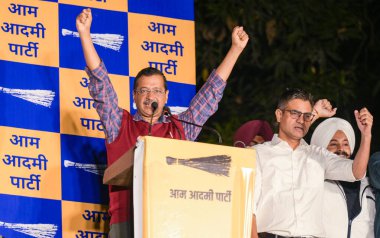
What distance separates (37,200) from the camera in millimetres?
7133

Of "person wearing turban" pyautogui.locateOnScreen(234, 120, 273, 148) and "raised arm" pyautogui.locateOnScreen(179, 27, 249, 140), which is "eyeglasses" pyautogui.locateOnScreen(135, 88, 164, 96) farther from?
"person wearing turban" pyautogui.locateOnScreen(234, 120, 273, 148)

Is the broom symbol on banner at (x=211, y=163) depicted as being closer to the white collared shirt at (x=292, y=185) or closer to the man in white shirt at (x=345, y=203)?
the white collared shirt at (x=292, y=185)

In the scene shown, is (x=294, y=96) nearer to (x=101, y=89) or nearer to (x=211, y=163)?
(x=101, y=89)

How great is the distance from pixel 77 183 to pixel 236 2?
4162 mm

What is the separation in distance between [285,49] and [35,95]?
4345 millimetres

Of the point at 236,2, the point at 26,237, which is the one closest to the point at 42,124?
the point at 26,237

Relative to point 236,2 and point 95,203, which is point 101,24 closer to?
point 95,203

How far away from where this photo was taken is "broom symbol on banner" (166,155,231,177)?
18.3 ft

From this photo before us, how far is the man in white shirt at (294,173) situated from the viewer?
6.49m

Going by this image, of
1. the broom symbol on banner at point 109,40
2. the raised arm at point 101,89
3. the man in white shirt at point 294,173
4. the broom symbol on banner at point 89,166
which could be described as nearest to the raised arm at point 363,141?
the man in white shirt at point 294,173

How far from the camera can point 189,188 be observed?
558 centimetres

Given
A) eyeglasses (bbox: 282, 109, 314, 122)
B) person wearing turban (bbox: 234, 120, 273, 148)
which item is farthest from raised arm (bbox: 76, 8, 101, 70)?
person wearing turban (bbox: 234, 120, 273, 148)

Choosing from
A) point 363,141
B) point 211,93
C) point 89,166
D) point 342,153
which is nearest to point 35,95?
point 89,166

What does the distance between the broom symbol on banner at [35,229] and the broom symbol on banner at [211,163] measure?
1.79m
